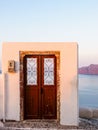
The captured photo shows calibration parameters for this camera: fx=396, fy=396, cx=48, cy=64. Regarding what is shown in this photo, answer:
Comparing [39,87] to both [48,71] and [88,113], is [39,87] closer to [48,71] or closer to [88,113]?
[48,71]

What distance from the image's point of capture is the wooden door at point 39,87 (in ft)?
44.1

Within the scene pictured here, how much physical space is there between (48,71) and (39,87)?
64 cm

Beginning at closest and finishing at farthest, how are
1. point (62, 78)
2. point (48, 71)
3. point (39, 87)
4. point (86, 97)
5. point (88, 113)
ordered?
point (62, 78), point (48, 71), point (39, 87), point (88, 113), point (86, 97)

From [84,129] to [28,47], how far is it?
3274 millimetres

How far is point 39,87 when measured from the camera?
1358 centimetres

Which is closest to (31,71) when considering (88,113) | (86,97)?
(88,113)

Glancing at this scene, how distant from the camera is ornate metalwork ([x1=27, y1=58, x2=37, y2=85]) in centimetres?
1344

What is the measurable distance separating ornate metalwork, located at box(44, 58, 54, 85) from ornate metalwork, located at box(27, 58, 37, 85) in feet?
1.13

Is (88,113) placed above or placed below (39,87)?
below

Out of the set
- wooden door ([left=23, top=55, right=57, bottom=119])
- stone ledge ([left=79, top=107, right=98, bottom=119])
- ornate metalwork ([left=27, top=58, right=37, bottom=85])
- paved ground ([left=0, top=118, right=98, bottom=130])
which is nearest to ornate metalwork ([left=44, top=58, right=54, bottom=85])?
wooden door ([left=23, top=55, right=57, bottom=119])

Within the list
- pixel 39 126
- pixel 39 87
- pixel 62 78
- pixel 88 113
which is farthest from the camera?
pixel 88 113

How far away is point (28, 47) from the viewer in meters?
13.3

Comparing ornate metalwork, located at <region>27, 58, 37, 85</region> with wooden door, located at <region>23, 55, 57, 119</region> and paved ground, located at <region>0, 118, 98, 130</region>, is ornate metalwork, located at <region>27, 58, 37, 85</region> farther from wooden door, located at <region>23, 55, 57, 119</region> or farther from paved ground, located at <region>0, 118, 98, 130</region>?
paved ground, located at <region>0, 118, 98, 130</region>

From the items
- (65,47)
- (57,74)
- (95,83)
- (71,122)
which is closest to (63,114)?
(71,122)
